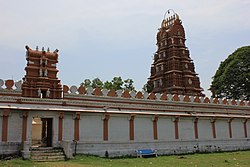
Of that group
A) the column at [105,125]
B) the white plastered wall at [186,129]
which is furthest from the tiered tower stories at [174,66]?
the column at [105,125]

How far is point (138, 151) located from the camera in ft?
67.5

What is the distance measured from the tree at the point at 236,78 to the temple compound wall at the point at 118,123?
11147mm

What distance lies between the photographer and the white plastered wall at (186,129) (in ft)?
78.5

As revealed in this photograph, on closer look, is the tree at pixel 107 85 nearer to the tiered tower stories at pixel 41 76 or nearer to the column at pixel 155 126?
the column at pixel 155 126

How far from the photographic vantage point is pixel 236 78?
3909cm

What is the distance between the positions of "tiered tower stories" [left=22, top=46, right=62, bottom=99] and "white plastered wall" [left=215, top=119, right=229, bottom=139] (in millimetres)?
14064

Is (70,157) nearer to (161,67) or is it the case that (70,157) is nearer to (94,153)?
(94,153)

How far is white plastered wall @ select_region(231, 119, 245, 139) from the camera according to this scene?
90.1ft

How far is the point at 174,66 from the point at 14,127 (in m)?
24.2

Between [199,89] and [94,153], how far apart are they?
23.0 m

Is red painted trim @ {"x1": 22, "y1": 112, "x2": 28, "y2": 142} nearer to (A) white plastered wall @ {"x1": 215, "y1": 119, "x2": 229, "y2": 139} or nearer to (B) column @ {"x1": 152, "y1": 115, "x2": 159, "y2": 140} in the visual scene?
(B) column @ {"x1": 152, "y1": 115, "x2": 159, "y2": 140}

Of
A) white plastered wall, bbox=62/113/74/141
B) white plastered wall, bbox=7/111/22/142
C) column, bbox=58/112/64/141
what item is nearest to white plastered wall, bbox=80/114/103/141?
white plastered wall, bbox=62/113/74/141

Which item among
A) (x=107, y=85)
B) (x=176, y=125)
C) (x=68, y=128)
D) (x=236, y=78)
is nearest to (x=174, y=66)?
(x=236, y=78)

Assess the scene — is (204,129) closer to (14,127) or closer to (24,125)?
(24,125)
